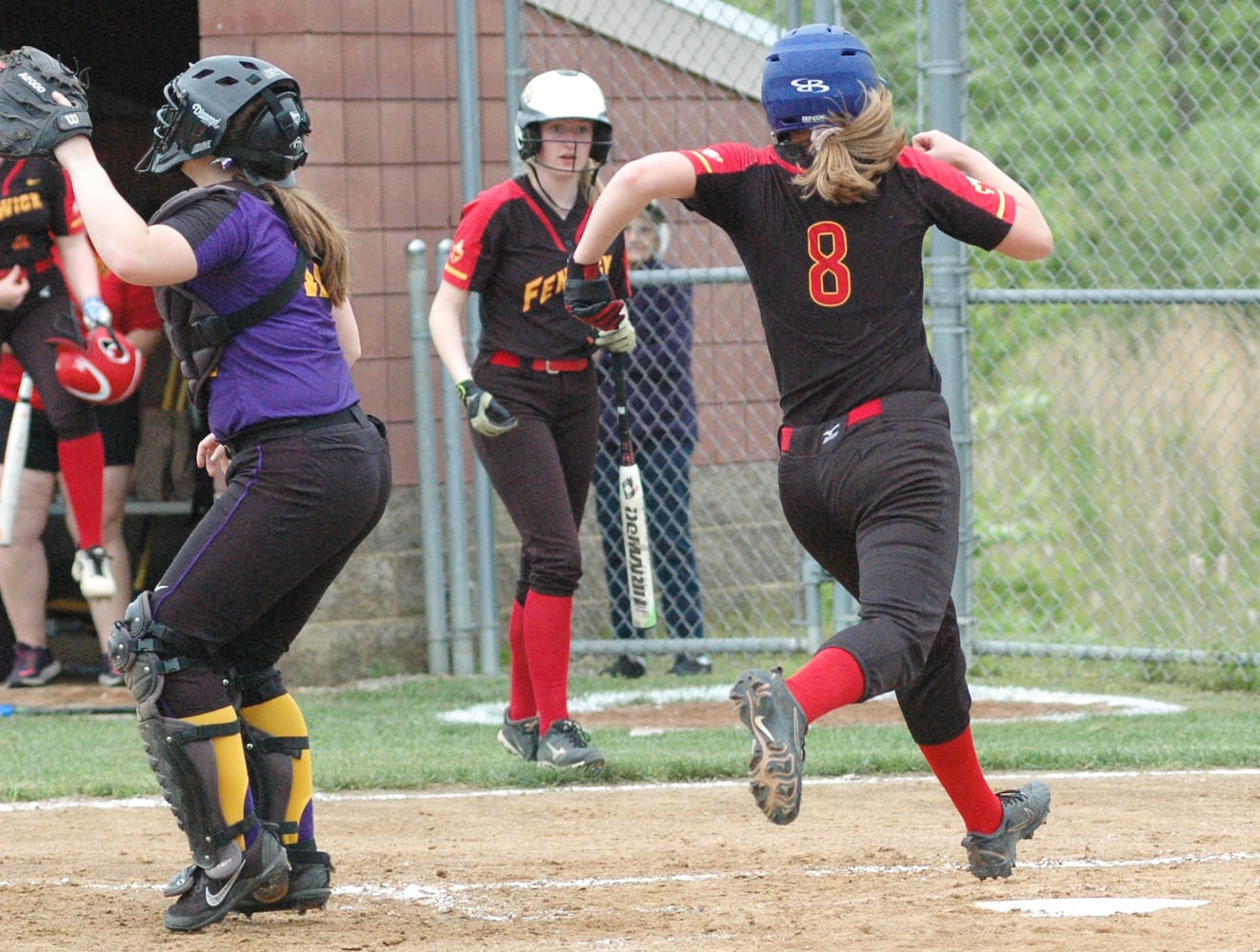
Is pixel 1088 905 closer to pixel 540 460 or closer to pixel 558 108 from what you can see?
pixel 540 460

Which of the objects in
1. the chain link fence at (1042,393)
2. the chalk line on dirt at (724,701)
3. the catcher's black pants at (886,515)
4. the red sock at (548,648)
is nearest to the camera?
the catcher's black pants at (886,515)

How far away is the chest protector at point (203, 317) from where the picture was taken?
423 centimetres

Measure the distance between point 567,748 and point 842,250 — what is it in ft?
9.15

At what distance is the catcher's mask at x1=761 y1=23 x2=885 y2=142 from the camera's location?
410cm

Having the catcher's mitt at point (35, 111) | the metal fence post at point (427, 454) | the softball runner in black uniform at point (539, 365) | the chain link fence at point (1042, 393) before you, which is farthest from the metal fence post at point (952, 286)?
the catcher's mitt at point (35, 111)

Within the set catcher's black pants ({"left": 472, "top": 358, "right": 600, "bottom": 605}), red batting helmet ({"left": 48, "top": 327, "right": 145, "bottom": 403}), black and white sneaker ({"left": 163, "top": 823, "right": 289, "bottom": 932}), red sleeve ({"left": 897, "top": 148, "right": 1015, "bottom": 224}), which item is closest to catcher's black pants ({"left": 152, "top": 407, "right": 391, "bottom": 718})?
black and white sneaker ({"left": 163, "top": 823, "right": 289, "bottom": 932})

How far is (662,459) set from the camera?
9.54 meters

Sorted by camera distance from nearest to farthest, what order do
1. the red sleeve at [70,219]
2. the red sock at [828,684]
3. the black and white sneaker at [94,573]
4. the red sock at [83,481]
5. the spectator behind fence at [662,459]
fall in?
the red sock at [828,684] → the black and white sneaker at [94,573] → the red sleeve at [70,219] → the red sock at [83,481] → the spectator behind fence at [662,459]

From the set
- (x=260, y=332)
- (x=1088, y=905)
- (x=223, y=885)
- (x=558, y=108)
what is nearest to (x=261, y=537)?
(x=260, y=332)

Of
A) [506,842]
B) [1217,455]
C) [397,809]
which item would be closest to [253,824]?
[506,842]

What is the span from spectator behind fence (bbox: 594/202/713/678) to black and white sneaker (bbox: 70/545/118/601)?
2379 millimetres

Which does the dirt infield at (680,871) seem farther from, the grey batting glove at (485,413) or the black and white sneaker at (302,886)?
the grey batting glove at (485,413)

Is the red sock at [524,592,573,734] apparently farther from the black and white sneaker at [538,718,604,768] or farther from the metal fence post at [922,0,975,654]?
the metal fence post at [922,0,975,654]

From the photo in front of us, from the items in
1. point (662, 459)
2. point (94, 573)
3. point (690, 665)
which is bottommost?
point (690, 665)
